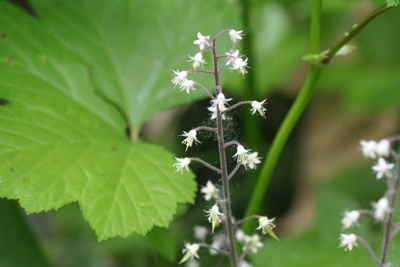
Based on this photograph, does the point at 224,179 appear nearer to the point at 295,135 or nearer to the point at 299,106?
the point at 299,106

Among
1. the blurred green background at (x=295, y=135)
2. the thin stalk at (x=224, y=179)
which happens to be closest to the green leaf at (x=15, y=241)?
the blurred green background at (x=295, y=135)

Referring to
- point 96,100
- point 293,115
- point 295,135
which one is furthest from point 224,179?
point 295,135

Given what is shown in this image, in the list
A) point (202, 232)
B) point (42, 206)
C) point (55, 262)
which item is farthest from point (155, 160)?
point (55, 262)

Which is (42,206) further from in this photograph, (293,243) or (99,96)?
(293,243)

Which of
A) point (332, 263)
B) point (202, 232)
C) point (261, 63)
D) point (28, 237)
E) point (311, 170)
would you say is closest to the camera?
point (202, 232)

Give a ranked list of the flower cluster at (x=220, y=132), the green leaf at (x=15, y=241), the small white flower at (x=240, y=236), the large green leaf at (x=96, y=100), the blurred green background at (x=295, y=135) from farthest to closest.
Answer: the blurred green background at (x=295, y=135), the green leaf at (x=15, y=241), the small white flower at (x=240, y=236), the large green leaf at (x=96, y=100), the flower cluster at (x=220, y=132)

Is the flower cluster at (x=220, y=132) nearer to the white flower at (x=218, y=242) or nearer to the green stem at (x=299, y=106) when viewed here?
the white flower at (x=218, y=242)

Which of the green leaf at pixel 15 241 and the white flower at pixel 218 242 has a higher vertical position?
the green leaf at pixel 15 241
